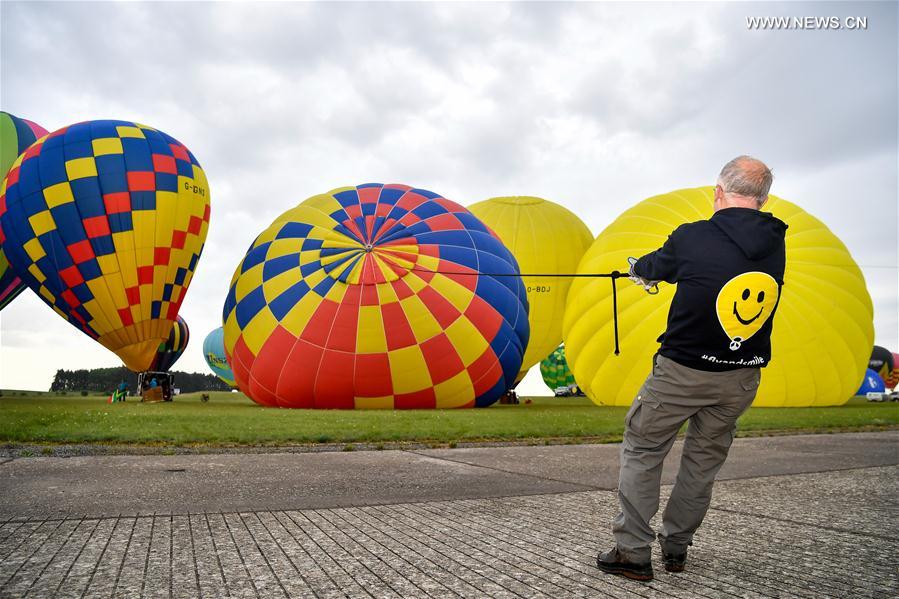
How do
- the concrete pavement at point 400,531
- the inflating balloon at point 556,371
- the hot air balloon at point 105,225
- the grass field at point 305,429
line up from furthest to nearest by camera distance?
the inflating balloon at point 556,371
the hot air balloon at point 105,225
the grass field at point 305,429
the concrete pavement at point 400,531

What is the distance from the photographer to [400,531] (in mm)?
2969

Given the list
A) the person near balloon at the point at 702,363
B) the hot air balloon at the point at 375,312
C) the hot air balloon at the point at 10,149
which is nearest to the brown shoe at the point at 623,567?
the person near balloon at the point at 702,363

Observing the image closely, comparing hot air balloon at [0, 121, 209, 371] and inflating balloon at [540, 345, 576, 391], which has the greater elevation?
hot air balloon at [0, 121, 209, 371]

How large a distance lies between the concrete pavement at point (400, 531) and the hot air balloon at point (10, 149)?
18.3 meters

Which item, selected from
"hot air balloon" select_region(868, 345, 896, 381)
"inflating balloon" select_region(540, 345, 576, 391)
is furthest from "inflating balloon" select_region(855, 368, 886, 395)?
"inflating balloon" select_region(540, 345, 576, 391)

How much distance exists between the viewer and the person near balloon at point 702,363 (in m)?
2.49

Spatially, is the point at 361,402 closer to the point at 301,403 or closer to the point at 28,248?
the point at 301,403

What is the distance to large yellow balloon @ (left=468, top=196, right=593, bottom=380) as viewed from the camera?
818 inches

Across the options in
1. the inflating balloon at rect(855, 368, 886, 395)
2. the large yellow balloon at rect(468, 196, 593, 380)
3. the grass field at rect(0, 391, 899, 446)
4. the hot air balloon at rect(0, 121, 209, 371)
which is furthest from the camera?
the inflating balloon at rect(855, 368, 886, 395)

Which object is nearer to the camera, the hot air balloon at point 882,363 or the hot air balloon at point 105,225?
the hot air balloon at point 105,225

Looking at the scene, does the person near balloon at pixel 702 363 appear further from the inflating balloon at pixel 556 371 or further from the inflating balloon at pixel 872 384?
the inflating balloon at pixel 872 384

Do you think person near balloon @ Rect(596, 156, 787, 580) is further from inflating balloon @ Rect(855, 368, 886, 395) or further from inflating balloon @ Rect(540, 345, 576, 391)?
inflating balloon @ Rect(855, 368, 886, 395)

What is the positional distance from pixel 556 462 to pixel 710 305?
328 centimetres

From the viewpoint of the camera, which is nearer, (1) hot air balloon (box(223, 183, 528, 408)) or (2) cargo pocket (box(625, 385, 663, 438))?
(2) cargo pocket (box(625, 385, 663, 438))
